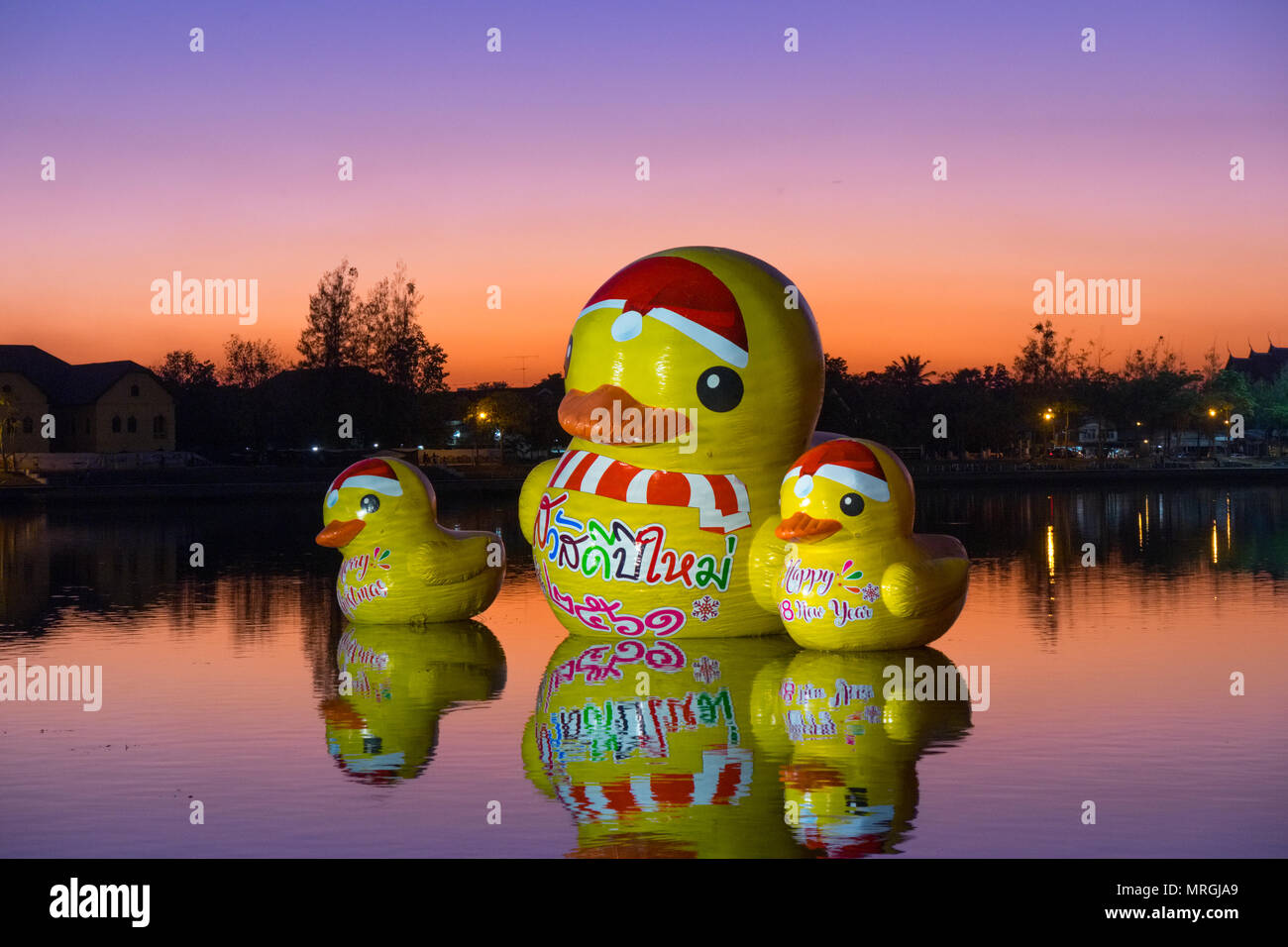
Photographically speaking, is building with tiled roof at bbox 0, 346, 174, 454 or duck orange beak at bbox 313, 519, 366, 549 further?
building with tiled roof at bbox 0, 346, 174, 454

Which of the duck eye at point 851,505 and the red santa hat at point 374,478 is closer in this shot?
the duck eye at point 851,505

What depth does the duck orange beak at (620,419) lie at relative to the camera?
13.2 m

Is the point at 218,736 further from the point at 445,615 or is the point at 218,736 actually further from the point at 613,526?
the point at 445,615

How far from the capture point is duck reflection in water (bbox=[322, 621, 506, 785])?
925 cm

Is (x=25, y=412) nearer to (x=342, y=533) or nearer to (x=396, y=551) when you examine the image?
(x=342, y=533)

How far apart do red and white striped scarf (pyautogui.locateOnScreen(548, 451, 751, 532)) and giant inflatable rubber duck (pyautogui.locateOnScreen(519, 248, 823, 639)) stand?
0.01 metres

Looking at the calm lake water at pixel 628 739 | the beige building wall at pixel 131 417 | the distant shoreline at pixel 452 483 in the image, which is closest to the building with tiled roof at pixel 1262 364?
the distant shoreline at pixel 452 483

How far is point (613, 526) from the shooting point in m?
13.3

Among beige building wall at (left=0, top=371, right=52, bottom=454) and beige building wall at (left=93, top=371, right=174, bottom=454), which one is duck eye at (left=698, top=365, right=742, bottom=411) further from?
beige building wall at (left=0, top=371, right=52, bottom=454)

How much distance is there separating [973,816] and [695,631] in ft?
20.0

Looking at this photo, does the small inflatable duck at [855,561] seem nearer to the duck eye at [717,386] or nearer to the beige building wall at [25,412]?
the duck eye at [717,386]

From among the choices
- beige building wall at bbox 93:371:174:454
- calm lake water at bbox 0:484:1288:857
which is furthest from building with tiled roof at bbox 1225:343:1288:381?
calm lake water at bbox 0:484:1288:857

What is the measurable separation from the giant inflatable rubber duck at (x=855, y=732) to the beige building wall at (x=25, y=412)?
66685 mm
